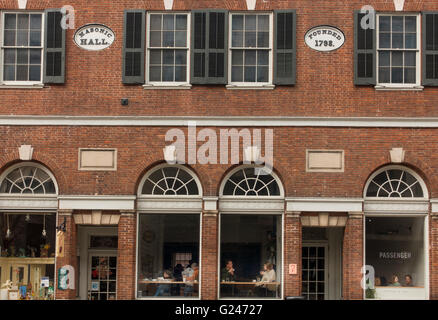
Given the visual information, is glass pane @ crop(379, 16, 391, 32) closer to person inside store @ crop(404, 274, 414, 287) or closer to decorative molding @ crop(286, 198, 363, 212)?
decorative molding @ crop(286, 198, 363, 212)

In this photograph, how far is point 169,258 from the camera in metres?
23.9

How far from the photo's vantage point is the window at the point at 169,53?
79.5 ft

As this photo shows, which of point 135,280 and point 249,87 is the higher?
point 249,87

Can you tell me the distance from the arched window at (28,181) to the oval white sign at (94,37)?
3.56 metres

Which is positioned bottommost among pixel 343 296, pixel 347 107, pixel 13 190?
pixel 343 296

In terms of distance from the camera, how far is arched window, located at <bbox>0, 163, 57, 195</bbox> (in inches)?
955

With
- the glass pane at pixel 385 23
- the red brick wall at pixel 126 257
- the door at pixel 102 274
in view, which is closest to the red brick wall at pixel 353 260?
the glass pane at pixel 385 23

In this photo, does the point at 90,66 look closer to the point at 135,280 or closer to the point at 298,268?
the point at 135,280

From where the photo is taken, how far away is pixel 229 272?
23938mm

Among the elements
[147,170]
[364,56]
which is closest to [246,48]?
[364,56]

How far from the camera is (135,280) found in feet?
78.3

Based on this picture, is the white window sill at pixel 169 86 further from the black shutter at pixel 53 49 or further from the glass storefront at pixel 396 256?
the glass storefront at pixel 396 256

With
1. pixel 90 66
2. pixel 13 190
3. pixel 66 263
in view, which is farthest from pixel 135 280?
pixel 90 66

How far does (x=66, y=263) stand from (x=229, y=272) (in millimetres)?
4355
